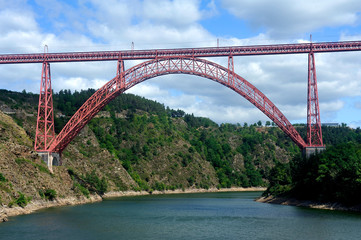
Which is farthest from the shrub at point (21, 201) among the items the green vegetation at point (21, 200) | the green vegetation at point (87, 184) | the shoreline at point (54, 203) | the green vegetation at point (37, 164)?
the green vegetation at point (87, 184)

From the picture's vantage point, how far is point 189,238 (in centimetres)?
3381

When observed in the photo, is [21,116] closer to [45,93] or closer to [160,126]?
[45,93]

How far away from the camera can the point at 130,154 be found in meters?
114

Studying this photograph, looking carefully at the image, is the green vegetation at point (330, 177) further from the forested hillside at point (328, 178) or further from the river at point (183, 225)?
the river at point (183, 225)

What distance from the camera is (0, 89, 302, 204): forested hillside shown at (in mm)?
56181

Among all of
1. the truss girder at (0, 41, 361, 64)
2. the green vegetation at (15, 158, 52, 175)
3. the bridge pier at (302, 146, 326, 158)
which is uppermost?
the truss girder at (0, 41, 361, 64)

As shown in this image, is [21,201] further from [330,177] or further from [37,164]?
[330,177]

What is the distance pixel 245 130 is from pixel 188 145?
67.9 m

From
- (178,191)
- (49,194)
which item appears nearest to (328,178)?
(49,194)

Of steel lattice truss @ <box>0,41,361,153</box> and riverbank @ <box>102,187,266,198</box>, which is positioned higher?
steel lattice truss @ <box>0,41,361,153</box>

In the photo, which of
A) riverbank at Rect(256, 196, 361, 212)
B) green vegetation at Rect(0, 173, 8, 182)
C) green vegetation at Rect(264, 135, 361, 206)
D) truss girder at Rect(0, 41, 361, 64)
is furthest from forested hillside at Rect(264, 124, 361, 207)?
green vegetation at Rect(0, 173, 8, 182)

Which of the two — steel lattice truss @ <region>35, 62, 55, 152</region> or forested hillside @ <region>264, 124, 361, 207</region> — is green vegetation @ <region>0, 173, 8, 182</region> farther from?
forested hillside @ <region>264, 124, 361, 207</region>

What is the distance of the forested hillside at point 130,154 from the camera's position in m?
56.2

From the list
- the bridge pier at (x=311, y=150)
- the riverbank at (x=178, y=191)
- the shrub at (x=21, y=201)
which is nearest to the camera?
the shrub at (x=21, y=201)
